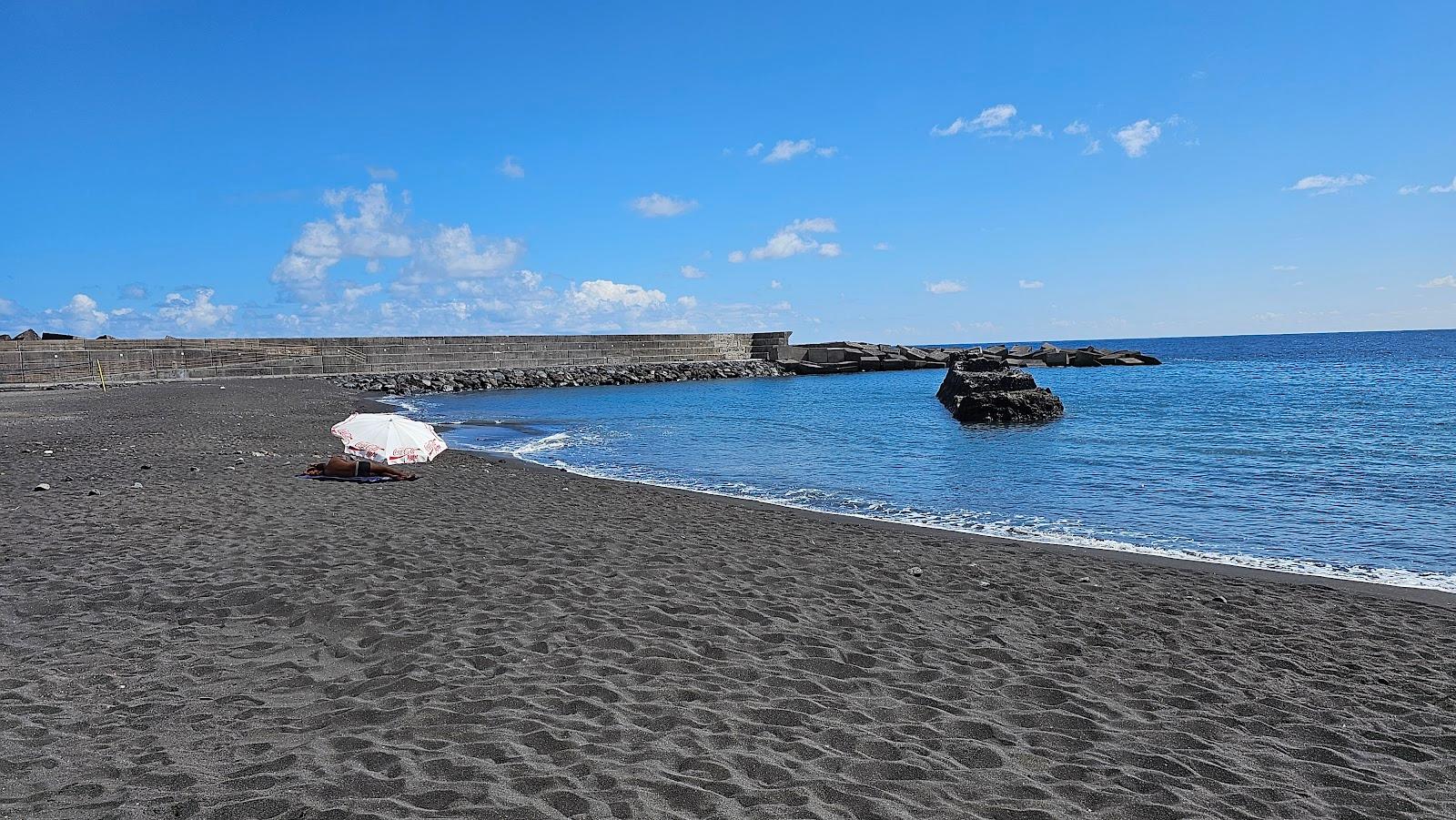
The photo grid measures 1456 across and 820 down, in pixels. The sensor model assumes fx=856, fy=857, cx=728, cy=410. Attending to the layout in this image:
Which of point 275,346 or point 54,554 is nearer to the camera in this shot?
point 54,554

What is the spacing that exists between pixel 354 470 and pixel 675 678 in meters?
9.98

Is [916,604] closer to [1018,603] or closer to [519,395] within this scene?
[1018,603]

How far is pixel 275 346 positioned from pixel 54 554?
5264 cm

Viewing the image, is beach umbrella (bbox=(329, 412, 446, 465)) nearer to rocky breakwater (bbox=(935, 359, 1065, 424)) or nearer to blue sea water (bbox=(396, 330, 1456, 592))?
blue sea water (bbox=(396, 330, 1456, 592))

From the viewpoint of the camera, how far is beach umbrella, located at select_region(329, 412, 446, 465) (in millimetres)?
15023

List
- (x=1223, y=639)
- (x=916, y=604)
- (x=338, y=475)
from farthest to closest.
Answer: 1. (x=338, y=475)
2. (x=916, y=604)
3. (x=1223, y=639)

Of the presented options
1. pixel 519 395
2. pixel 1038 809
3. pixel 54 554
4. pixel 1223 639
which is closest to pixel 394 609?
pixel 54 554

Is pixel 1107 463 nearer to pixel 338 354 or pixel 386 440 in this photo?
pixel 386 440

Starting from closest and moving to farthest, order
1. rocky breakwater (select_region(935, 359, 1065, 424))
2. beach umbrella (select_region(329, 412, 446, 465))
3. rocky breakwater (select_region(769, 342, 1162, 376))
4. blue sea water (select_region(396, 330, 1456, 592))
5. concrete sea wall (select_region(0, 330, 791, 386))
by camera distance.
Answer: blue sea water (select_region(396, 330, 1456, 592)) → beach umbrella (select_region(329, 412, 446, 465)) → rocky breakwater (select_region(935, 359, 1065, 424)) → concrete sea wall (select_region(0, 330, 791, 386)) → rocky breakwater (select_region(769, 342, 1162, 376))

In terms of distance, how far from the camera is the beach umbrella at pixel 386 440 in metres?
15.0

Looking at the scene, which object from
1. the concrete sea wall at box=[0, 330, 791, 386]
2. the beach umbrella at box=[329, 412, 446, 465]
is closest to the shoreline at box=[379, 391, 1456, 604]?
the beach umbrella at box=[329, 412, 446, 465]

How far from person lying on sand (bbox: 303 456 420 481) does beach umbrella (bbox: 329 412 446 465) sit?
0.95 meters

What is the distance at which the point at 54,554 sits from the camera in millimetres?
8133

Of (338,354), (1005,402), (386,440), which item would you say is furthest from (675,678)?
(338,354)
